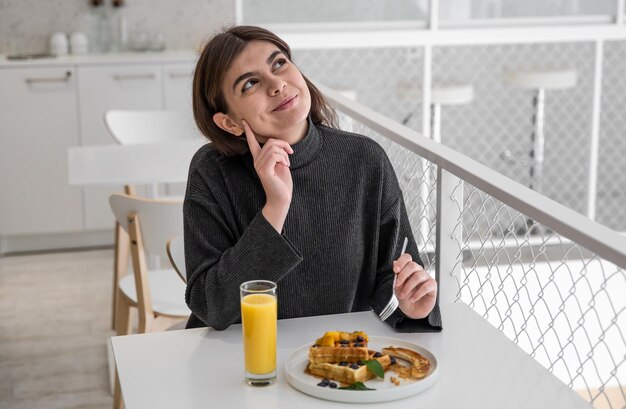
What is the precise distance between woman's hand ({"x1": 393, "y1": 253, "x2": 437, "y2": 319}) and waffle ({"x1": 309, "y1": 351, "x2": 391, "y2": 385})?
0.16 m

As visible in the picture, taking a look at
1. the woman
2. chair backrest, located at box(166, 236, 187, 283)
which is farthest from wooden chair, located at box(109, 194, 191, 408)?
the woman

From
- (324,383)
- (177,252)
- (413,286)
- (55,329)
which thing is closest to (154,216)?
(177,252)

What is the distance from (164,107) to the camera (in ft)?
14.4

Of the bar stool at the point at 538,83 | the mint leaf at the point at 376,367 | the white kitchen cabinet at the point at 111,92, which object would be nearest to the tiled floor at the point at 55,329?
the white kitchen cabinet at the point at 111,92

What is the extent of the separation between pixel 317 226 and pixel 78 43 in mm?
3472

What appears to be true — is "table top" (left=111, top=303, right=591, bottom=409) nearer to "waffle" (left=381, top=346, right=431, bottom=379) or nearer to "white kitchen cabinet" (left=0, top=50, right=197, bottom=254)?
"waffle" (left=381, top=346, right=431, bottom=379)

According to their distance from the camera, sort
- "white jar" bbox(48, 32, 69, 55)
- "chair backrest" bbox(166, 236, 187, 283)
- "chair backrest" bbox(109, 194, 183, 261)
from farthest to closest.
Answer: "white jar" bbox(48, 32, 69, 55)
"chair backrest" bbox(109, 194, 183, 261)
"chair backrest" bbox(166, 236, 187, 283)

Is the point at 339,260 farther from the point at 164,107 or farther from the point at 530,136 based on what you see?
the point at 530,136

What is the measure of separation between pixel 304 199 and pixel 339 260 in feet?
0.38

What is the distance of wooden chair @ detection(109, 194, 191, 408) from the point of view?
88.0 inches

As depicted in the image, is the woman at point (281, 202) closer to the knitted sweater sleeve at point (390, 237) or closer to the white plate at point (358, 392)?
the knitted sweater sleeve at point (390, 237)

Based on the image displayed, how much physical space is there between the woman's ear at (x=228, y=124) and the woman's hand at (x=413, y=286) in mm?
349

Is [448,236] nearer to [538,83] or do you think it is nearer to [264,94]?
[264,94]

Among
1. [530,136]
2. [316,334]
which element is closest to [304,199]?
[316,334]
